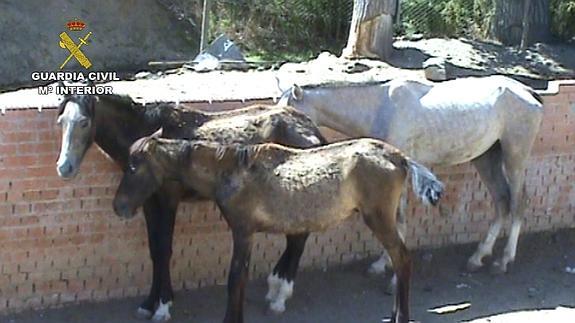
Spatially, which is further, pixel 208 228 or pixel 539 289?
pixel 539 289

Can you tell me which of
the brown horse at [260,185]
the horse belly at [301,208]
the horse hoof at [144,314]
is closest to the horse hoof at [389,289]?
the brown horse at [260,185]

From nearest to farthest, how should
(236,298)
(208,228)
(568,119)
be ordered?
(236,298) → (208,228) → (568,119)

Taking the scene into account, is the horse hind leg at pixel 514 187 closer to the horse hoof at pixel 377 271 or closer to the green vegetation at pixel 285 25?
the horse hoof at pixel 377 271

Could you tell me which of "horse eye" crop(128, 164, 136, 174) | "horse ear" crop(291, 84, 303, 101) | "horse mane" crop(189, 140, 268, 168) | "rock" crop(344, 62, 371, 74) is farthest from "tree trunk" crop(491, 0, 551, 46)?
"horse eye" crop(128, 164, 136, 174)

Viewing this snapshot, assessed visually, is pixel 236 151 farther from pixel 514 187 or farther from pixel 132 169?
pixel 514 187

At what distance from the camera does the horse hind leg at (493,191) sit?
782 centimetres

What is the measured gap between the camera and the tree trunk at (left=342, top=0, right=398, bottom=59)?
1114 cm

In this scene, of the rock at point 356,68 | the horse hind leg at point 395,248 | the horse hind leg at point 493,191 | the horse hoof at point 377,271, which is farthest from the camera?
the rock at point 356,68

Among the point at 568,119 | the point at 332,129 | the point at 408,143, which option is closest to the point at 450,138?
the point at 408,143

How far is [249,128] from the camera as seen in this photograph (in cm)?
649

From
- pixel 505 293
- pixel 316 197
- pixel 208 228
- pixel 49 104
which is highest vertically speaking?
pixel 49 104

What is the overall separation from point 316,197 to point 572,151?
138 inches

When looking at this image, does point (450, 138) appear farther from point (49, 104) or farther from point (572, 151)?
point (49, 104)

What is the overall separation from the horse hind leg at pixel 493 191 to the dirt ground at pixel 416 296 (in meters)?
0.15
